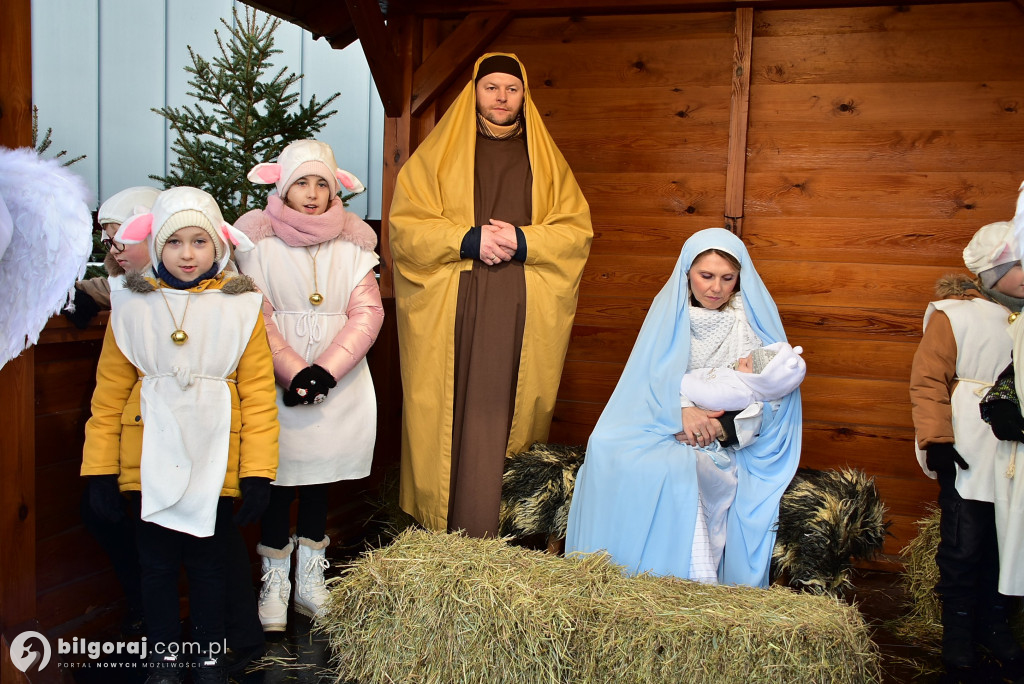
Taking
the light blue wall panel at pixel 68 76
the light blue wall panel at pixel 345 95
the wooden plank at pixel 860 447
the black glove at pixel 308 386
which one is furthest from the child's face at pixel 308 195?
the light blue wall panel at pixel 345 95

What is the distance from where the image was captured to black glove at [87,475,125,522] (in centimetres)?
255

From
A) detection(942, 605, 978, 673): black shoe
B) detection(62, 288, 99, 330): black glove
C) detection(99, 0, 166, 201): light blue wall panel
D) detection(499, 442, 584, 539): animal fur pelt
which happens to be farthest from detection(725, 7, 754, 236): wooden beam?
detection(99, 0, 166, 201): light blue wall panel

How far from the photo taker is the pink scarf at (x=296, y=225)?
3.18 metres

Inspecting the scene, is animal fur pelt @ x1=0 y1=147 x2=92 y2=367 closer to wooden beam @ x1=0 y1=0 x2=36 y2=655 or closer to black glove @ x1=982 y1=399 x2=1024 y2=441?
wooden beam @ x1=0 y1=0 x2=36 y2=655

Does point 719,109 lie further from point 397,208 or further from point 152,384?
point 152,384

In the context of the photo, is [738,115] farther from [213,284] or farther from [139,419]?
[139,419]

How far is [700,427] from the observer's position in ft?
10.6

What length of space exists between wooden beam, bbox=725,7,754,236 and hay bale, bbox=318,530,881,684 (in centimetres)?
205

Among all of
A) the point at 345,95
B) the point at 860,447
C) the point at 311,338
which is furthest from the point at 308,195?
the point at 345,95

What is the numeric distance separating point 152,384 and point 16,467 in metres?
0.44

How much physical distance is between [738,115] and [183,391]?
2.87m

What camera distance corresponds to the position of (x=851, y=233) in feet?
13.9

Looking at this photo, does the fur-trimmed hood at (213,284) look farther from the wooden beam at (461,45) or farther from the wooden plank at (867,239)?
the wooden plank at (867,239)

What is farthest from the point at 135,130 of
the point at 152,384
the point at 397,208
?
the point at 152,384
